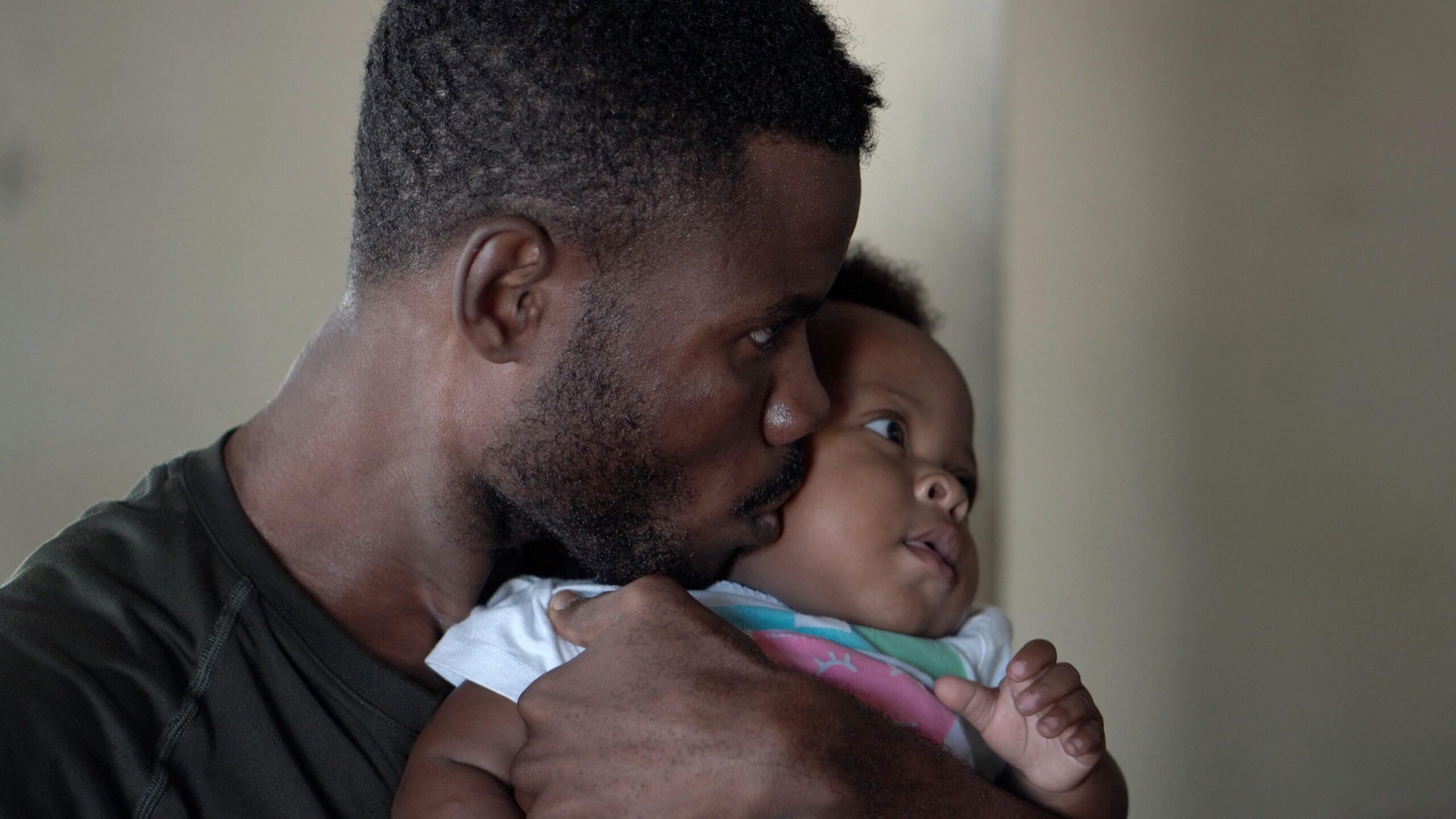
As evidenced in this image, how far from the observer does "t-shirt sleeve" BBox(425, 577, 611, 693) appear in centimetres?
135

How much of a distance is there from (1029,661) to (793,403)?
0.40 m

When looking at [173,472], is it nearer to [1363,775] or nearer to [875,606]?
[875,606]

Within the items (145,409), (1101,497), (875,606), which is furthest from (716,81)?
(1101,497)

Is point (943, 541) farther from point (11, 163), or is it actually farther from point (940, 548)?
point (11, 163)

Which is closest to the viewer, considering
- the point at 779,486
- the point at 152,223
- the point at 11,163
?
the point at 779,486

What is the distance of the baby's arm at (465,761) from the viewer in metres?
1.23

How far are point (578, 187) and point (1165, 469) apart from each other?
69.6 inches

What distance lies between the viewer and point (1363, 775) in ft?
8.29

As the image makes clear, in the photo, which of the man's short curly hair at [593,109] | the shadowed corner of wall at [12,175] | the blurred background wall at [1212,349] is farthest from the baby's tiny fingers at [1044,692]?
the shadowed corner of wall at [12,175]

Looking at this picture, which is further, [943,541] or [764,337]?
[943,541]

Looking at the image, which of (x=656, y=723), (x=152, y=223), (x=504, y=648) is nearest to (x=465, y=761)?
(x=504, y=648)

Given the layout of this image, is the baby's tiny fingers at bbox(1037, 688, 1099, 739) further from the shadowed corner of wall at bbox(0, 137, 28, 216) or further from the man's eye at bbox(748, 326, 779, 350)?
the shadowed corner of wall at bbox(0, 137, 28, 216)

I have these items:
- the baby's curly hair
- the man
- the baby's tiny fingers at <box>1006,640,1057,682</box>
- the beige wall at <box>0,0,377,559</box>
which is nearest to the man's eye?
the man

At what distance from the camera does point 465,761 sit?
4.23 ft
